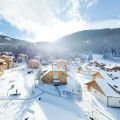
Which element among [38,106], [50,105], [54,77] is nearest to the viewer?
[38,106]

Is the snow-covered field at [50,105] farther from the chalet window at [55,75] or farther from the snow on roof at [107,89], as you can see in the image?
the chalet window at [55,75]

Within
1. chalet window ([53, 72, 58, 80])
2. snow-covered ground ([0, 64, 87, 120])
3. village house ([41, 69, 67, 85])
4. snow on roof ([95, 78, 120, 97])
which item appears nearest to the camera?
snow-covered ground ([0, 64, 87, 120])

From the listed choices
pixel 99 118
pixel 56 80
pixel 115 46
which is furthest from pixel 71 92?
pixel 115 46

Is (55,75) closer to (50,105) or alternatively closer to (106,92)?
(106,92)

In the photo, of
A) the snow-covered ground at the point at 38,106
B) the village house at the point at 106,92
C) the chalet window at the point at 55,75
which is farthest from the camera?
the chalet window at the point at 55,75

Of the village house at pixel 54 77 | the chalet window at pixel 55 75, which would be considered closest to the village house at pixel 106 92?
the village house at pixel 54 77

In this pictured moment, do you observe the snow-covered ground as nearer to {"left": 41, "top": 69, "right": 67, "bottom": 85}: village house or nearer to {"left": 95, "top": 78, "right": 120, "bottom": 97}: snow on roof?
{"left": 95, "top": 78, "right": 120, "bottom": 97}: snow on roof

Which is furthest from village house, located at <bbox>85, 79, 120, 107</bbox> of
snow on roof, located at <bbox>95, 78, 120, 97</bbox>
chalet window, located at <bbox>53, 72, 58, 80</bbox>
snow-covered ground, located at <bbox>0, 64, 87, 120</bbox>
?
chalet window, located at <bbox>53, 72, 58, 80</bbox>

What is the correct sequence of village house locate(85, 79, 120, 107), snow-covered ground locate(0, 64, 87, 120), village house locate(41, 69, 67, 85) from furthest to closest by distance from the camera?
1. village house locate(41, 69, 67, 85)
2. village house locate(85, 79, 120, 107)
3. snow-covered ground locate(0, 64, 87, 120)

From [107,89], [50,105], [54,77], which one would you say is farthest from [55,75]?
[50,105]
